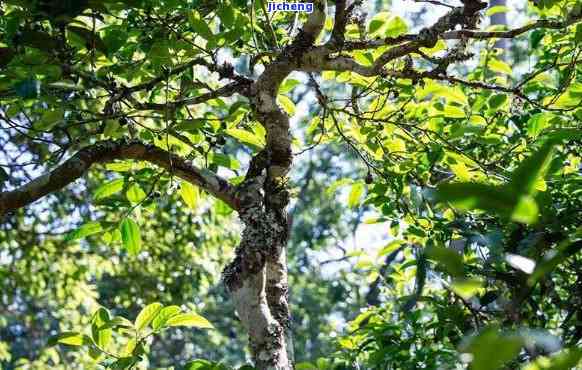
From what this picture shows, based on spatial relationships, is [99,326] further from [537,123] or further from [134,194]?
[537,123]

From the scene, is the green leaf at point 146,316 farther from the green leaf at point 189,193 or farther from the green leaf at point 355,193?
the green leaf at point 355,193

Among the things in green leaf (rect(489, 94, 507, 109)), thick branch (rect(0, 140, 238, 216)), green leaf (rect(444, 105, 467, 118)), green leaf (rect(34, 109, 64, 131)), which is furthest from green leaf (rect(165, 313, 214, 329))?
green leaf (rect(489, 94, 507, 109))

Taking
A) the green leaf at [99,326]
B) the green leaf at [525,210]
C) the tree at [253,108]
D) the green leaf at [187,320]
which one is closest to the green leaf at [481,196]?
the green leaf at [525,210]

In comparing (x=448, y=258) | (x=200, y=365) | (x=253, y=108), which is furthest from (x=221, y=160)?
(x=448, y=258)

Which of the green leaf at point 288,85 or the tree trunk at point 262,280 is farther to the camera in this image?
the green leaf at point 288,85

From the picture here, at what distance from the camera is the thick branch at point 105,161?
71.1 inches

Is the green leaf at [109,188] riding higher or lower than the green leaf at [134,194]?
higher

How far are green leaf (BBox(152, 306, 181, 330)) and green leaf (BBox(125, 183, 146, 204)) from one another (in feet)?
1.83

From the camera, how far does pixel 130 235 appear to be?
2.08 m

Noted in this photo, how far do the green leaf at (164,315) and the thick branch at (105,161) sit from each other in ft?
1.24

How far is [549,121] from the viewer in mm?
2195

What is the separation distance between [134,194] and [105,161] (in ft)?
0.63

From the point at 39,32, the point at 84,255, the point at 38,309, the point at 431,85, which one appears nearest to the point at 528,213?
the point at 39,32

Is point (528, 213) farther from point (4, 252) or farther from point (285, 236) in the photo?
point (4, 252)
